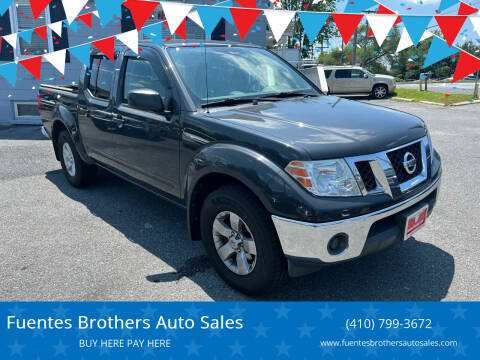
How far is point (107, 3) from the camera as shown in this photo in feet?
13.8

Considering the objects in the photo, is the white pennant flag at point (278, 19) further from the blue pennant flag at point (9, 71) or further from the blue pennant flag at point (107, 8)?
the blue pennant flag at point (9, 71)

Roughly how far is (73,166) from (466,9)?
5.22 m

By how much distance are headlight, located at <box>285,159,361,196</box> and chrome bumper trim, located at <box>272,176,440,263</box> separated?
0.61ft

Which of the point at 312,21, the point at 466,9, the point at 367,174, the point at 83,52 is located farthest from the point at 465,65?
the point at 83,52

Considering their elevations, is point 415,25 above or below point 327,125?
above

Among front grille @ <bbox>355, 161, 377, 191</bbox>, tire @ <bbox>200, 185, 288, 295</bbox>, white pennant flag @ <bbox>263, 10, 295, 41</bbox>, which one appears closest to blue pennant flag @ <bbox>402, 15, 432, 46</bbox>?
white pennant flag @ <bbox>263, 10, 295, 41</bbox>

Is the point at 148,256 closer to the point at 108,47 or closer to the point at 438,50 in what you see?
the point at 108,47

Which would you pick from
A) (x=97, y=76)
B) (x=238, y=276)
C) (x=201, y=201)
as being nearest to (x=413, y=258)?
(x=238, y=276)

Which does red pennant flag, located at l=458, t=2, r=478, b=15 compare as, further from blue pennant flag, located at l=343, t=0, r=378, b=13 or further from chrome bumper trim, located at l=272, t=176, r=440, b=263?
chrome bumper trim, located at l=272, t=176, r=440, b=263

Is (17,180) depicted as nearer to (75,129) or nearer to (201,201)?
(75,129)

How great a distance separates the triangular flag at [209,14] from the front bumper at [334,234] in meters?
2.91

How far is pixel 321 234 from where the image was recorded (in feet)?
7.85

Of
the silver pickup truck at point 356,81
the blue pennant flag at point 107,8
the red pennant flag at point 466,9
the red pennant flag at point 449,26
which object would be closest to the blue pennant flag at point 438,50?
the red pennant flag at point 449,26

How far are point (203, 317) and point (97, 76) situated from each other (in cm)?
318
